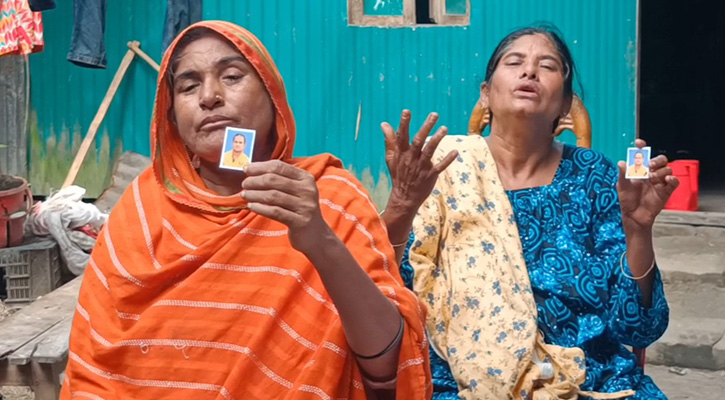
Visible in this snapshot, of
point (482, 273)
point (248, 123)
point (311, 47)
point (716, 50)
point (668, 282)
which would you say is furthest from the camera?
point (716, 50)

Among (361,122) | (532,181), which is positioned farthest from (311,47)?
(532,181)

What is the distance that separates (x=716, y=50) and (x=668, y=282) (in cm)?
889

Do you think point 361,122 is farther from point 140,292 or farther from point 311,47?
point 140,292

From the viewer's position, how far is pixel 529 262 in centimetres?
321

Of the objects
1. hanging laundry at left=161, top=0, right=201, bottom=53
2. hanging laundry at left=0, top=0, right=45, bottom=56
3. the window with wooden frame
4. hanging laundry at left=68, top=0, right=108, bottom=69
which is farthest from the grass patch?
the window with wooden frame

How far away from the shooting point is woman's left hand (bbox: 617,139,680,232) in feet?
9.49

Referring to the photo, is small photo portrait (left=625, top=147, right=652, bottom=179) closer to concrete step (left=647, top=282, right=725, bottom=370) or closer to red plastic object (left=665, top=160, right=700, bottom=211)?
concrete step (left=647, top=282, right=725, bottom=370)

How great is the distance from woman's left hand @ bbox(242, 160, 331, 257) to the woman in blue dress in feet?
2.62

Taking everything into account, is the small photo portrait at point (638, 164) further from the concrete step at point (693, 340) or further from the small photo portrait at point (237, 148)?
the concrete step at point (693, 340)

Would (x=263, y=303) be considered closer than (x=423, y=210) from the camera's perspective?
Yes

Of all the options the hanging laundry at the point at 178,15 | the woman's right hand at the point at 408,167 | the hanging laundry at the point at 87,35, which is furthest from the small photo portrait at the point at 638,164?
the hanging laundry at the point at 87,35

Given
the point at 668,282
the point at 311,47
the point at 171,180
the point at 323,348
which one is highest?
the point at 311,47

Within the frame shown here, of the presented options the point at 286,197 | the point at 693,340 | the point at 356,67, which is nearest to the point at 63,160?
the point at 356,67

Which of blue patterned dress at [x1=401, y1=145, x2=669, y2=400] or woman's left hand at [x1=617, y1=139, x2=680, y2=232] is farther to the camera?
blue patterned dress at [x1=401, y1=145, x2=669, y2=400]
